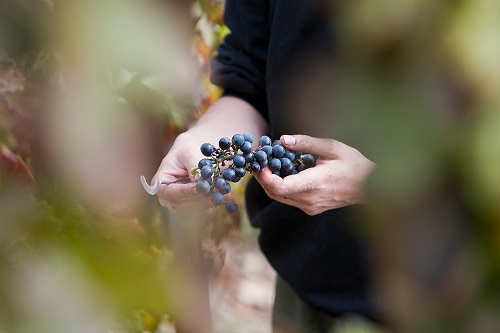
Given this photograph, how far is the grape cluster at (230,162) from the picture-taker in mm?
852

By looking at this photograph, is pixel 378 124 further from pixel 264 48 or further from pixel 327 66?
pixel 264 48

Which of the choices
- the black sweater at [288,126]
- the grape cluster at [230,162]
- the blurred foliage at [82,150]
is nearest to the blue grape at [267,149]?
the grape cluster at [230,162]

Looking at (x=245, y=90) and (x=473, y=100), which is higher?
(x=473, y=100)

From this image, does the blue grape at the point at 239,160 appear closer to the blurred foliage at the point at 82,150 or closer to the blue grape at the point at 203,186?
the blue grape at the point at 203,186

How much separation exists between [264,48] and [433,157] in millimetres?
1091

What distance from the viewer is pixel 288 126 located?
1.20m

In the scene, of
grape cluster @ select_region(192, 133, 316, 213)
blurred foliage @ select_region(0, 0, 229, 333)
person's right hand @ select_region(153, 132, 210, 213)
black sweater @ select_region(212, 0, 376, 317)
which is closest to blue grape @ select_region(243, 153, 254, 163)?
grape cluster @ select_region(192, 133, 316, 213)

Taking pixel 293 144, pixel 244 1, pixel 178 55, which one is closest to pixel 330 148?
pixel 293 144

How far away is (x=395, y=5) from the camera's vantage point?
0.30 m

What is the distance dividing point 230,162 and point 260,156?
7 centimetres

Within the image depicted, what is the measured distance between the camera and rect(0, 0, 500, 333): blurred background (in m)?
0.30

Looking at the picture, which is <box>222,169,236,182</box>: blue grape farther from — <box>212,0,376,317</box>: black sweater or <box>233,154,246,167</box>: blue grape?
<box>212,0,376,317</box>: black sweater

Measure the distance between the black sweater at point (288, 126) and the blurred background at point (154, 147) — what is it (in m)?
0.72

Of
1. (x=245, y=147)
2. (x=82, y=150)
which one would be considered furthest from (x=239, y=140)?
(x=82, y=150)
